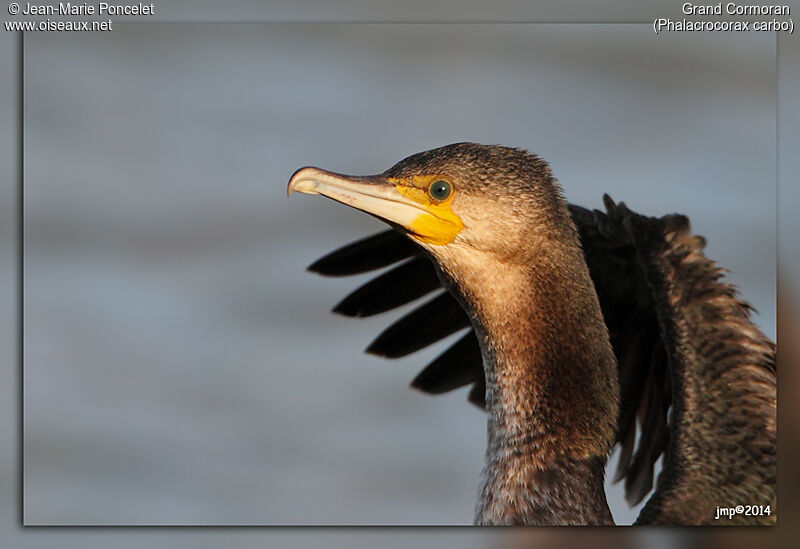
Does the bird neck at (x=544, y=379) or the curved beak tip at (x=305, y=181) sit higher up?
the curved beak tip at (x=305, y=181)

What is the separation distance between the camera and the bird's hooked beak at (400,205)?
254 centimetres

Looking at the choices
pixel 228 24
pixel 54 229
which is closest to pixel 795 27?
pixel 228 24

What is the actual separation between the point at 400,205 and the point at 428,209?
68mm

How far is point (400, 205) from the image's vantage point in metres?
2.56

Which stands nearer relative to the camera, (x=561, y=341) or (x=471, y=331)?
(x=561, y=341)

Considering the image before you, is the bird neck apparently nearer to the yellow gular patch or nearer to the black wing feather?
the yellow gular patch

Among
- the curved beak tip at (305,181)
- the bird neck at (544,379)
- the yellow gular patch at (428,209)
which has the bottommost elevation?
the bird neck at (544,379)

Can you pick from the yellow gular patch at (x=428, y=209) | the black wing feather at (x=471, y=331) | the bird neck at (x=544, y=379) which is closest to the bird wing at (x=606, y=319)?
the black wing feather at (x=471, y=331)

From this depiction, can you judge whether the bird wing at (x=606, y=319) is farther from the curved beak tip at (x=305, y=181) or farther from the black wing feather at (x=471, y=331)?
the curved beak tip at (x=305, y=181)

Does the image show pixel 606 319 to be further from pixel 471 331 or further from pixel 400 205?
pixel 400 205

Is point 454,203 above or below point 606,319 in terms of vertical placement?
above

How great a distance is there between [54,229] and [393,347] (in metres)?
1.02

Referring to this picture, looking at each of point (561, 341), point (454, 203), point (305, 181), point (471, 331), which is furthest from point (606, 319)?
point (305, 181)

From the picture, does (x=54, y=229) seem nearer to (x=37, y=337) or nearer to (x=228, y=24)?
(x=37, y=337)
